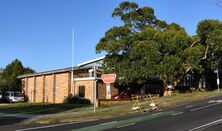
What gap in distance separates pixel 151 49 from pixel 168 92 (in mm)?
6178

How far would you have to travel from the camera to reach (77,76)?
50.0 metres

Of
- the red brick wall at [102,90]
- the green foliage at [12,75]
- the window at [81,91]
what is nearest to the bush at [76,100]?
the window at [81,91]

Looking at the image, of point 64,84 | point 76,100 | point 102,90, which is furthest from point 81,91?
→ point 64,84

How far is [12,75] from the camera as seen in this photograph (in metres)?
74.0

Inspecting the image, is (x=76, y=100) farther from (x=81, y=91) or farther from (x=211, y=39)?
(x=211, y=39)

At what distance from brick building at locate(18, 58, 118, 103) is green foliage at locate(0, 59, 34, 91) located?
8.76 m

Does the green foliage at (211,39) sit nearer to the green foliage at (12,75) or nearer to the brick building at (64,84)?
the brick building at (64,84)

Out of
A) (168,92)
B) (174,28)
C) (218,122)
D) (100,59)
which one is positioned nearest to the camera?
(218,122)

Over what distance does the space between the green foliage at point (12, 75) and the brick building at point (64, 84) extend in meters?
8.76

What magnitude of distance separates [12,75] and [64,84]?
2581cm

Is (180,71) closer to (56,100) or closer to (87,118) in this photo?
(56,100)

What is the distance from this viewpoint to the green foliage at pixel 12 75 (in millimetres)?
69750

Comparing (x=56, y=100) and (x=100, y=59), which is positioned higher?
(x=100, y=59)

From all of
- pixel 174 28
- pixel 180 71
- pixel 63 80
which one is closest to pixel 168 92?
pixel 180 71
